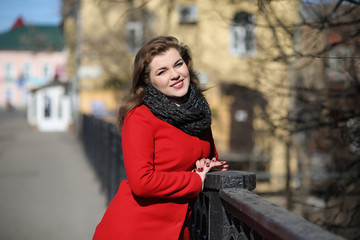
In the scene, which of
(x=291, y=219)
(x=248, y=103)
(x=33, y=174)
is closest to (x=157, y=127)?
(x=291, y=219)

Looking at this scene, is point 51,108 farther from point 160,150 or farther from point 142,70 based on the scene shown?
point 160,150

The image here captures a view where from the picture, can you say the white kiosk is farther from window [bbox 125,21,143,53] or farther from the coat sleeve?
the coat sleeve

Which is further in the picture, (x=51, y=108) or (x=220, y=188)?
(x=51, y=108)

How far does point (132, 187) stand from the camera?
223 centimetres

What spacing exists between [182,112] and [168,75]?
8.3 inches

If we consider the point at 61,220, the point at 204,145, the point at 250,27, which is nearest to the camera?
the point at 204,145

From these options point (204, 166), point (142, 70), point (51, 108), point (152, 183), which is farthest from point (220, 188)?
point (51, 108)

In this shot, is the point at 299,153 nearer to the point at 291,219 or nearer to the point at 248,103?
the point at 248,103

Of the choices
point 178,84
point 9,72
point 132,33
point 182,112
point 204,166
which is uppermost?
point 132,33

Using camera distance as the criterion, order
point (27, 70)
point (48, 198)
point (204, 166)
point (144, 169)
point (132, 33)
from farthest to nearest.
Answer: point (27, 70) → point (132, 33) → point (48, 198) → point (204, 166) → point (144, 169)

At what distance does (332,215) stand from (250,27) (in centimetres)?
268

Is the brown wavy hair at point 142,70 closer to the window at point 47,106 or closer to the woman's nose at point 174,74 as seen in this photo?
the woman's nose at point 174,74

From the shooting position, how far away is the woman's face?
2447 millimetres

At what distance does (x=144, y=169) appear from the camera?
86.0 inches
